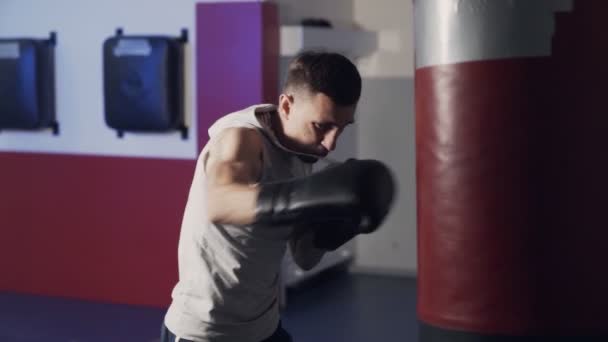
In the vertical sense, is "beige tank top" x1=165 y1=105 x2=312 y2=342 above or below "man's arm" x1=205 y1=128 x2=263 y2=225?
below

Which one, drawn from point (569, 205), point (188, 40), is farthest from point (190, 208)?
point (188, 40)

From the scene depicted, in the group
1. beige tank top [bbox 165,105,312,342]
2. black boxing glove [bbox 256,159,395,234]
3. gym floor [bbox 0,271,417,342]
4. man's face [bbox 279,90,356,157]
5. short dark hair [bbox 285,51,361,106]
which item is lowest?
gym floor [bbox 0,271,417,342]

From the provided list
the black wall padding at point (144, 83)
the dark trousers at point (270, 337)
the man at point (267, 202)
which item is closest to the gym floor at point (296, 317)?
the black wall padding at point (144, 83)

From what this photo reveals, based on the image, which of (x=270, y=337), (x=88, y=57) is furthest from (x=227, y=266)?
(x=88, y=57)

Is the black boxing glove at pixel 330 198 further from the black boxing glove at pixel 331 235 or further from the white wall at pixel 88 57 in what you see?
the white wall at pixel 88 57

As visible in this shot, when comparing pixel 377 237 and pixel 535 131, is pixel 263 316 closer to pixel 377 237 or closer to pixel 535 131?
pixel 535 131

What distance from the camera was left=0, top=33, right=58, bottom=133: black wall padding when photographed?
13.4ft

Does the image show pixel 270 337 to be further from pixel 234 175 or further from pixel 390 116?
pixel 390 116

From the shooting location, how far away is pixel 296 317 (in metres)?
3.87

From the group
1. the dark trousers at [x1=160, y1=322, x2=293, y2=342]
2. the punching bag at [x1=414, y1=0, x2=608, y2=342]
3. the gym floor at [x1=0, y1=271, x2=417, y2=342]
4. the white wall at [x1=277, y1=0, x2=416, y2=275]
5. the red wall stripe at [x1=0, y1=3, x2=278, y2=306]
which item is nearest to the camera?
the dark trousers at [x1=160, y1=322, x2=293, y2=342]

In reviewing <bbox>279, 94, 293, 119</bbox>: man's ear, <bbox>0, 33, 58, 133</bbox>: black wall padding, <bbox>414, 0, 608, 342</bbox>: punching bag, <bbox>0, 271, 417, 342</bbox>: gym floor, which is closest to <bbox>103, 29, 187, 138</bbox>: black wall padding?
<bbox>0, 33, 58, 133</bbox>: black wall padding

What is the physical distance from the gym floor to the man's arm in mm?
2175

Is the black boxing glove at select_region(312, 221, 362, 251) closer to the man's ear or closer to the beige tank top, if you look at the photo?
the beige tank top

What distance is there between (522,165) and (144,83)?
7.45 ft
